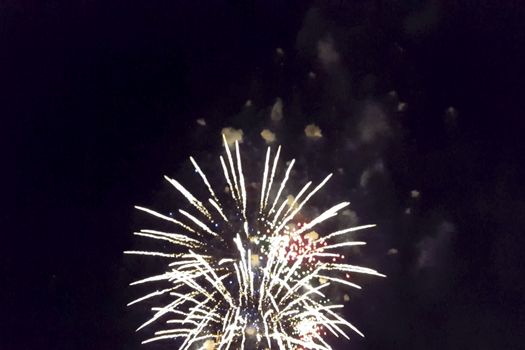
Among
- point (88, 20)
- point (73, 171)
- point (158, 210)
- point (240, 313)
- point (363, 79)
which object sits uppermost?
point (88, 20)

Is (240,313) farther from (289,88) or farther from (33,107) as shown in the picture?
(33,107)

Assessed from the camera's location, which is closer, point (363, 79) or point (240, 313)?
point (240, 313)

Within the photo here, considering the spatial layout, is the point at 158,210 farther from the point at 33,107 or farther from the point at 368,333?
the point at 368,333

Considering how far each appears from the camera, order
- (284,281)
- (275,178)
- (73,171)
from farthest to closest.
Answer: (73,171), (275,178), (284,281)

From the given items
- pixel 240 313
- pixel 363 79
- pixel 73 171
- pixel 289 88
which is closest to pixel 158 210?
pixel 73 171

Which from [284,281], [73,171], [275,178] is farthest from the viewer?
[73,171]

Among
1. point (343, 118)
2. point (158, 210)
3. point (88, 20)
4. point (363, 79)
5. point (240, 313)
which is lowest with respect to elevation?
point (240, 313)

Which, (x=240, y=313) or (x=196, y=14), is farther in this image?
(x=196, y=14)

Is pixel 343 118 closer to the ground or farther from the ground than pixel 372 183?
farther from the ground

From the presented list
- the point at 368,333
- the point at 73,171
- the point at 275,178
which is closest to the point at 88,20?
the point at 73,171
